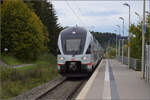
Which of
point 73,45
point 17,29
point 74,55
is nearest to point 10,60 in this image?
point 17,29

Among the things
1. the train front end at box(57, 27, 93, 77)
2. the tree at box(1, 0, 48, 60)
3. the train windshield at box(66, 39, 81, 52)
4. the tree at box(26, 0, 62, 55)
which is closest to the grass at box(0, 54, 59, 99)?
the train front end at box(57, 27, 93, 77)

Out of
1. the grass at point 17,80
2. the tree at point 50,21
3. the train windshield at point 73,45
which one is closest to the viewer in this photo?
the grass at point 17,80

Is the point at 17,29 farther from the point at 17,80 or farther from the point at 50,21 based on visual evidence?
the point at 17,80

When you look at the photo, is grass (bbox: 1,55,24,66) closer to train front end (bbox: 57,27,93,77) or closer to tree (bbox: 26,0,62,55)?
tree (bbox: 26,0,62,55)

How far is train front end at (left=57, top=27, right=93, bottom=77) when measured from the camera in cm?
1764

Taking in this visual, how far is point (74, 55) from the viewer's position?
58.0ft

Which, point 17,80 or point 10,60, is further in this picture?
point 10,60

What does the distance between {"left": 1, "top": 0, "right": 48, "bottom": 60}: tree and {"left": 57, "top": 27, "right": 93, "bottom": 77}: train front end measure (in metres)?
28.5

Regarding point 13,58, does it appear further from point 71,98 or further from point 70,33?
point 71,98

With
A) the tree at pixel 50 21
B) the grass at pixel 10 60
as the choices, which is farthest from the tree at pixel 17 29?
the tree at pixel 50 21

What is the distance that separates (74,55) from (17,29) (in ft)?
97.5

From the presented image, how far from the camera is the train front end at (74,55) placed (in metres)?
17.6

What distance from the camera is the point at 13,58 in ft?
147

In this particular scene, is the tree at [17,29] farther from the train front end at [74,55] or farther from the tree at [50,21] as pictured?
the train front end at [74,55]
